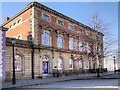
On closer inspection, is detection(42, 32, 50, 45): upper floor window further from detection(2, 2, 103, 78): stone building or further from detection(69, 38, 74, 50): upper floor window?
detection(69, 38, 74, 50): upper floor window

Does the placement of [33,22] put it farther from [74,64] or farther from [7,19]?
[74,64]

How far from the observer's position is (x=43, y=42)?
31656 mm

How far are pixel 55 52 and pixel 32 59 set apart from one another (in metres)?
6.00

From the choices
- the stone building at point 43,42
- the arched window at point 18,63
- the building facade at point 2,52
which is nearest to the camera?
the building facade at point 2,52

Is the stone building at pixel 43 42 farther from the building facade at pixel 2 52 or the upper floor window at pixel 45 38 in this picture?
the building facade at pixel 2 52

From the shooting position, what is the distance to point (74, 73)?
38.5 m

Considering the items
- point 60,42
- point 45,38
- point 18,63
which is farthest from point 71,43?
point 18,63

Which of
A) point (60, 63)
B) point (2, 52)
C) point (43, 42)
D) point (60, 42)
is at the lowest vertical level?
point (60, 63)

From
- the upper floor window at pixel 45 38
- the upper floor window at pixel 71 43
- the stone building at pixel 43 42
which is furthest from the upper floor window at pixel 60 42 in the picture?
the upper floor window at pixel 71 43

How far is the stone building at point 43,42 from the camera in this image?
27.9 m

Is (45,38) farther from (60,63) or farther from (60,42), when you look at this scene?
(60,63)

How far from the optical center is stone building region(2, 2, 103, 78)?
27.9m

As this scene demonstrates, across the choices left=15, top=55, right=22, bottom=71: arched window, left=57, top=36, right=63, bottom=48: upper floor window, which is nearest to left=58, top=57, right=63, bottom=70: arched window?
left=57, top=36, right=63, bottom=48: upper floor window

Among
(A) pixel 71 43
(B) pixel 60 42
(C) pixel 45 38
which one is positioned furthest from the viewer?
(A) pixel 71 43
